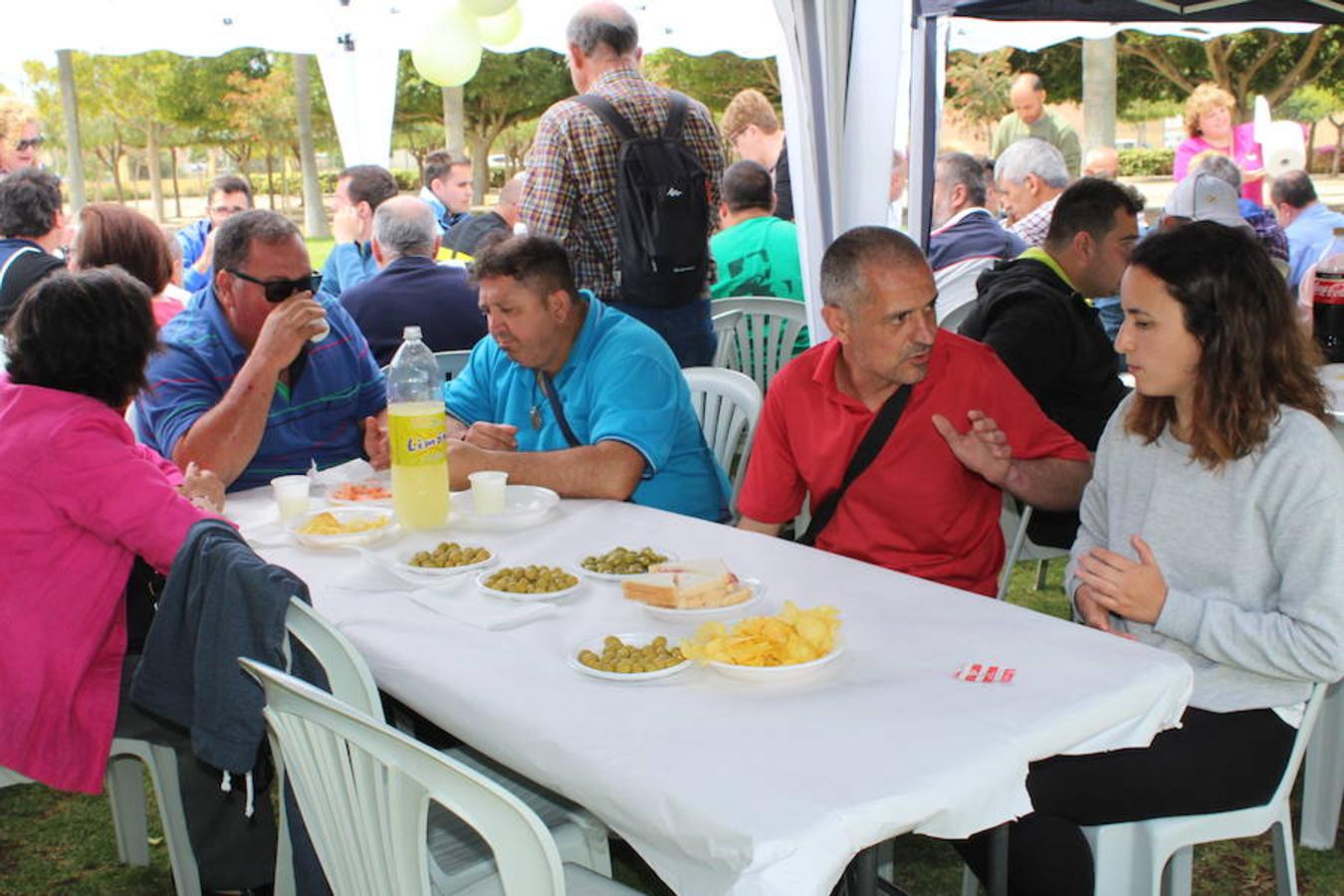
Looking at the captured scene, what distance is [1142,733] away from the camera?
1625 mm

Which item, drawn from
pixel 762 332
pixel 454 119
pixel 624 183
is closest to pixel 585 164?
pixel 624 183

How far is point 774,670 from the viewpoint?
1631 millimetres

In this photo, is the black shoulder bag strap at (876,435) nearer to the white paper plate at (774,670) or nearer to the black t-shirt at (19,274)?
the white paper plate at (774,670)

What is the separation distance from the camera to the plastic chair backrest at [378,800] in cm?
121

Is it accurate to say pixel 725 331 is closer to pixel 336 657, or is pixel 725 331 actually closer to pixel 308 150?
pixel 336 657

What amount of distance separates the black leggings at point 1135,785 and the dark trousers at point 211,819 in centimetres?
145

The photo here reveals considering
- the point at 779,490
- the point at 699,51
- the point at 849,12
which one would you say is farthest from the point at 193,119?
the point at 779,490

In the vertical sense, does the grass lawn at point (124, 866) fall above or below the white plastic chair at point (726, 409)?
below

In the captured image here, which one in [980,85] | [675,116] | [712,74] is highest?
[712,74]

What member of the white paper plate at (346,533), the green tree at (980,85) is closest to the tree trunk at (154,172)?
the green tree at (980,85)


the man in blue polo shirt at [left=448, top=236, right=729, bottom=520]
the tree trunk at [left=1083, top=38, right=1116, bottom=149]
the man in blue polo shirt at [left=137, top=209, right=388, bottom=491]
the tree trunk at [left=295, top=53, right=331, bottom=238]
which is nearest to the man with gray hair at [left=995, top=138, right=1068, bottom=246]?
the man in blue polo shirt at [left=448, top=236, right=729, bottom=520]

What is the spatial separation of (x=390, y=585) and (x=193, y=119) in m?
25.8

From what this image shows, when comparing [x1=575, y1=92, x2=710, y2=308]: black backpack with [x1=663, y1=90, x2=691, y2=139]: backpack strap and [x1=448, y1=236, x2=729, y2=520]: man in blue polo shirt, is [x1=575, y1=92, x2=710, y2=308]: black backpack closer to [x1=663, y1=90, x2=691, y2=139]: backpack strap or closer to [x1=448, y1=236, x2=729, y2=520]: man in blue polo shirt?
[x1=663, y1=90, x2=691, y2=139]: backpack strap

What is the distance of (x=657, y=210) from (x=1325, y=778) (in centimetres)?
262
